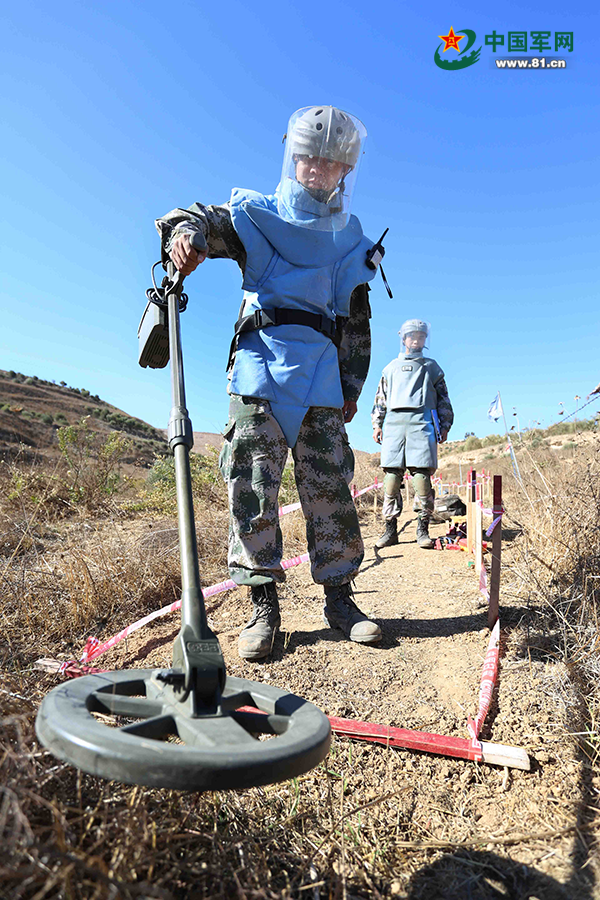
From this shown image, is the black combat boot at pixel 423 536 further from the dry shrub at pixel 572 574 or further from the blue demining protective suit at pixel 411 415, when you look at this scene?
the dry shrub at pixel 572 574

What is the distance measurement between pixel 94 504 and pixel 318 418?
15.9ft

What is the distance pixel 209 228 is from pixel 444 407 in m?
3.93

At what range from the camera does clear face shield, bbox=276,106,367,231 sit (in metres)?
2.75

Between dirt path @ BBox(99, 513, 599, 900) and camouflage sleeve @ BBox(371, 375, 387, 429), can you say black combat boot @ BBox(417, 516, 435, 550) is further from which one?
dirt path @ BBox(99, 513, 599, 900)

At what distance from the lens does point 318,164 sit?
2793mm

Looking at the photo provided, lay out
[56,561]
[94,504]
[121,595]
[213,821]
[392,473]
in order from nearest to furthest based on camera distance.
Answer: [213,821]
[121,595]
[56,561]
[392,473]
[94,504]

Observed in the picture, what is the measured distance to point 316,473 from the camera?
9.16 ft

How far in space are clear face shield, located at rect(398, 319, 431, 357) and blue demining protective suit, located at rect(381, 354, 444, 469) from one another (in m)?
0.10

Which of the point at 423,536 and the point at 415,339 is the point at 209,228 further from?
the point at 415,339

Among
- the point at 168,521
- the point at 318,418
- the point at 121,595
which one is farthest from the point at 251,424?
the point at 168,521

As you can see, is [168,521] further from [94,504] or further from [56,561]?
[94,504]

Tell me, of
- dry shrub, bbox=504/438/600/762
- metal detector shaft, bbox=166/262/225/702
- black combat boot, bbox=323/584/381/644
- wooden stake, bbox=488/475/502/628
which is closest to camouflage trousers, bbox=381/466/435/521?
dry shrub, bbox=504/438/600/762

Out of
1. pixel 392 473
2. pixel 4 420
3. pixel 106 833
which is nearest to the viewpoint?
pixel 106 833

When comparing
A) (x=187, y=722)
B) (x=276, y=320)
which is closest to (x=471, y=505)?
(x=276, y=320)
